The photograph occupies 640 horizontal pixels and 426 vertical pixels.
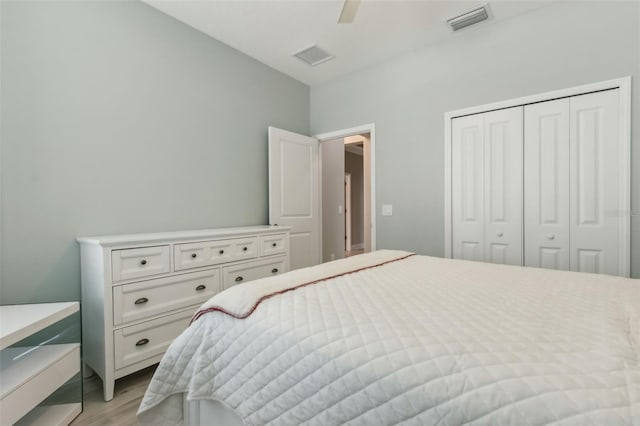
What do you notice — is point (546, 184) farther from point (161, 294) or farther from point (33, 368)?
point (33, 368)

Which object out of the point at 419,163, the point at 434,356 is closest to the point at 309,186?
the point at 419,163

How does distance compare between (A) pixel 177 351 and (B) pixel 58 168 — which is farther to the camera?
(B) pixel 58 168

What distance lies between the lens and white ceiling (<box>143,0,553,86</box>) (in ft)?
7.93

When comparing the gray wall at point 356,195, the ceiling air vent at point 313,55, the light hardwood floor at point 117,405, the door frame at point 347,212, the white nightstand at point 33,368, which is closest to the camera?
the white nightstand at point 33,368

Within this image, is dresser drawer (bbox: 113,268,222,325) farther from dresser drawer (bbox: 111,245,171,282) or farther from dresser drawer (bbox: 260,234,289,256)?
dresser drawer (bbox: 260,234,289,256)

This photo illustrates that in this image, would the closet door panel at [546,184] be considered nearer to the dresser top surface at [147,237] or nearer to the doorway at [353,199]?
the dresser top surface at [147,237]

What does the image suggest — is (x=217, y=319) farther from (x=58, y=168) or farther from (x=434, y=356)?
(x=58, y=168)

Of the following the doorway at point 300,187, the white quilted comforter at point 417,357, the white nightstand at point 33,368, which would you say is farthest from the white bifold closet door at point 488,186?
the white nightstand at point 33,368

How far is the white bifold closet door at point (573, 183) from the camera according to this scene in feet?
7.23

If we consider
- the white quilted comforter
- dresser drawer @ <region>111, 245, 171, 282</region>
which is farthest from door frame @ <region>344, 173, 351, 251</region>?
the white quilted comforter

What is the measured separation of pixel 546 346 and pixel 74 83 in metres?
2.82

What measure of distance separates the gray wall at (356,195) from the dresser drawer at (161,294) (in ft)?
20.3

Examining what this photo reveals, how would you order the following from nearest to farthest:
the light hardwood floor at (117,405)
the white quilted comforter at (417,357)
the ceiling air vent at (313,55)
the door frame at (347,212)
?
the white quilted comforter at (417,357) → the light hardwood floor at (117,405) → the ceiling air vent at (313,55) → the door frame at (347,212)

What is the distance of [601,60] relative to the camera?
2225 millimetres
